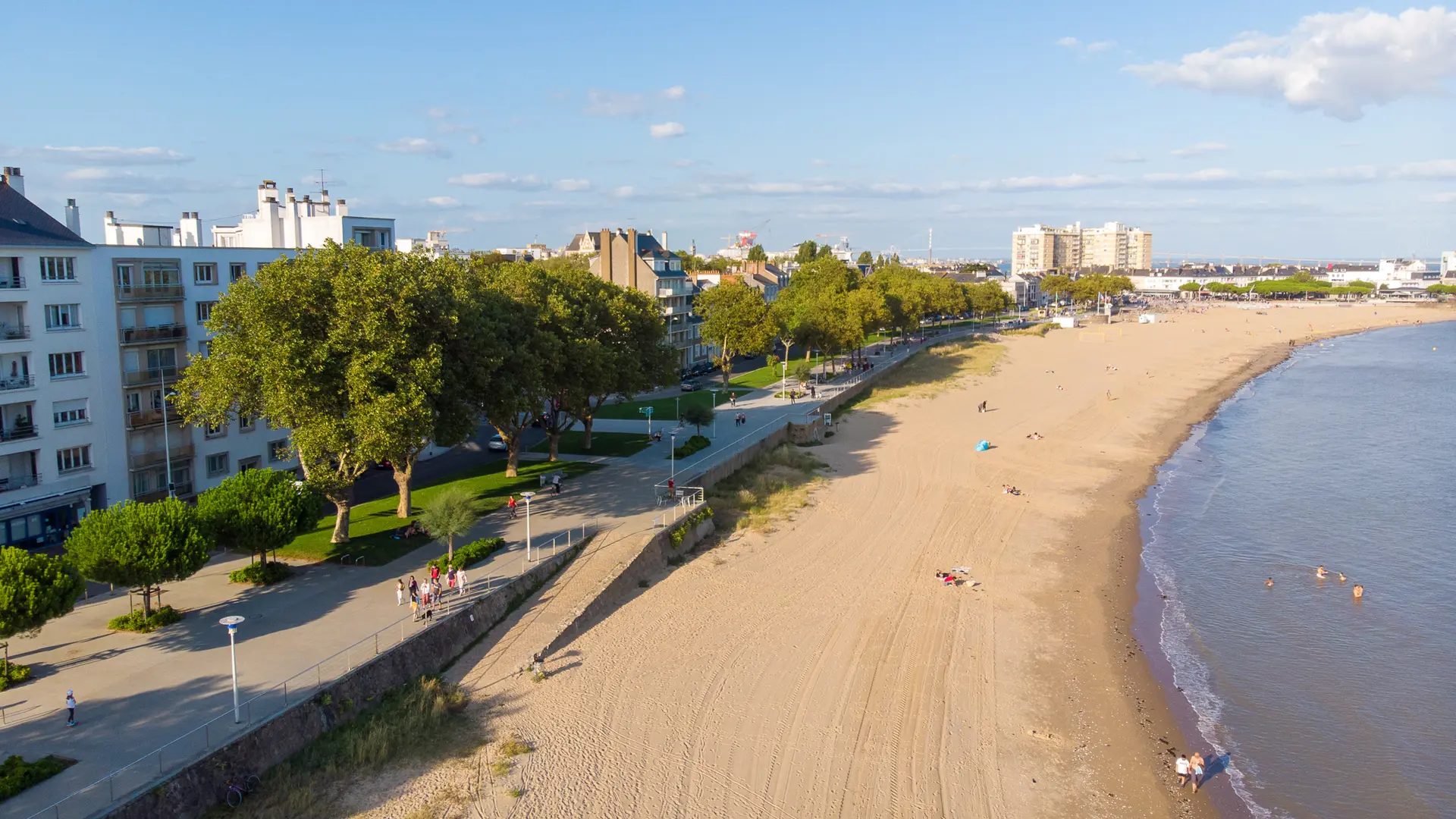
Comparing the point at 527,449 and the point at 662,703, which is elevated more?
the point at 527,449

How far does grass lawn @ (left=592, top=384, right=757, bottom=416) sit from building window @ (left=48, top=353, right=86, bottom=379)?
27266 mm

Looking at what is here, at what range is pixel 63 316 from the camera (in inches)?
1249

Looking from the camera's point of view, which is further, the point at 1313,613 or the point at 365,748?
the point at 1313,613

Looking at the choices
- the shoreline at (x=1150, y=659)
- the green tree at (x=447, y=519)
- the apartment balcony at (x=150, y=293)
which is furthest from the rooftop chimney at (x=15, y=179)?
the shoreline at (x=1150, y=659)

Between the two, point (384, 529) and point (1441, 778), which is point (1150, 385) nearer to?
point (1441, 778)

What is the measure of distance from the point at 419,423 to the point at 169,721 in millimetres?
11399

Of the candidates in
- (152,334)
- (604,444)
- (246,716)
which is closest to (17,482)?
(152,334)

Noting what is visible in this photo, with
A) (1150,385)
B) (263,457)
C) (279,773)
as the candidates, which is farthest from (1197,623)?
(1150,385)

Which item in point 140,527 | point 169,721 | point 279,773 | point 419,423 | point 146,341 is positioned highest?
point 146,341

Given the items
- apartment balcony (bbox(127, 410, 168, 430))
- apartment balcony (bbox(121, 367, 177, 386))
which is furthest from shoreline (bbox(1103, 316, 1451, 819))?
apartment balcony (bbox(121, 367, 177, 386))

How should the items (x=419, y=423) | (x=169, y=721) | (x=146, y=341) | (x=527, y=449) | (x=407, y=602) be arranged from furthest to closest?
(x=527, y=449) → (x=146, y=341) → (x=419, y=423) → (x=407, y=602) → (x=169, y=721)

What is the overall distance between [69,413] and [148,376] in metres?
3.08

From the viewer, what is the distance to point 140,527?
22.5 meters

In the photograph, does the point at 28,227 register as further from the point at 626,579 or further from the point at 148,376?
the point at 626,579
